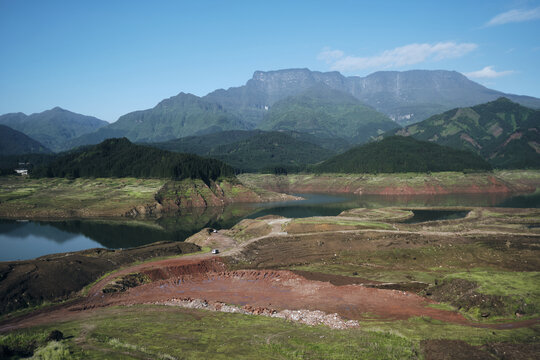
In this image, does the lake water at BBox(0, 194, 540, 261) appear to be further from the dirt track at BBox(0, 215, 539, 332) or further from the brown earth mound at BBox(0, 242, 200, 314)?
the dirt track at BBox(0, 215, 539, 332)

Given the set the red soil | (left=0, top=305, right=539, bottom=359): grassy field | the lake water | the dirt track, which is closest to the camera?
(left=0, top=305, right=539, bottom=359): grassy field

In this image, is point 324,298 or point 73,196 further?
point 73,196

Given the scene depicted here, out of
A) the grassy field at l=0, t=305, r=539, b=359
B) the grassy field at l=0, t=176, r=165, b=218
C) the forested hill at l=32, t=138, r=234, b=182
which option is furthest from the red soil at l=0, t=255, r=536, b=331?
the forested hill at l=32, t=138, r=234, b=182

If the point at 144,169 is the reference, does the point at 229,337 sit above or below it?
below

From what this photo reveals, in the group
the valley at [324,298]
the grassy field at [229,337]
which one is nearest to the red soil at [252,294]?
the valley at [324,298]

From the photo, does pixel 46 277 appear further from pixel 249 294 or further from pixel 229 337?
pixel 229 337

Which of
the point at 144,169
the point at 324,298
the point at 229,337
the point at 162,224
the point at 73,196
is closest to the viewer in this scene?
the point at 229,337

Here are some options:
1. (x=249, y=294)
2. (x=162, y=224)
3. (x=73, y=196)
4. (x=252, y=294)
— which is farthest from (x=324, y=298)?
(x=73, y=196)

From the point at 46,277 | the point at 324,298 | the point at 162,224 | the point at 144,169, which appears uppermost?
the point at 144,169

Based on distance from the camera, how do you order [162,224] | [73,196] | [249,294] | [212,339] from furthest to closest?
[73,196] → [162,224] → [249,294] → [212,339]
